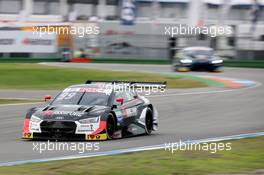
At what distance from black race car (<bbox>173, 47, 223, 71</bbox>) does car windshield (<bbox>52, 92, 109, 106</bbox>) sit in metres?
25.4

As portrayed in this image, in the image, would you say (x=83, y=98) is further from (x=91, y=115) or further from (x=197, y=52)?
(x=197, y=52)

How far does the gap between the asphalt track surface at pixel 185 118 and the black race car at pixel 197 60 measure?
8.54 m

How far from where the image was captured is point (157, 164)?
9.78 metres

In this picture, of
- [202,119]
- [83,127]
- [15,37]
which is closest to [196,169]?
[83,127]

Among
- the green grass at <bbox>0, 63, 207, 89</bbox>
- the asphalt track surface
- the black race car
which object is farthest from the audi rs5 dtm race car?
the black race car

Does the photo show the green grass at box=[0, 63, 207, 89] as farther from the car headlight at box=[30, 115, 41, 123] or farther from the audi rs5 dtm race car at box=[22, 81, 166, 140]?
the car headlight at box=[30, 115, 41, 123]

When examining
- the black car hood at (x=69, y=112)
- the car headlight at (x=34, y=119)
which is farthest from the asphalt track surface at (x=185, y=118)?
the black car hood at (x=69, y=112)

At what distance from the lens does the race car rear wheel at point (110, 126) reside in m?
13.2

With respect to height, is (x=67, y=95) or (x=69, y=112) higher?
(x=67, y=95)

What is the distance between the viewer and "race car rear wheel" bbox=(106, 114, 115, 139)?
13164mm

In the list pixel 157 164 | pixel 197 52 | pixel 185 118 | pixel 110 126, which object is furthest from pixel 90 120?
pixel 197 52

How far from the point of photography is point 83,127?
42.2ft

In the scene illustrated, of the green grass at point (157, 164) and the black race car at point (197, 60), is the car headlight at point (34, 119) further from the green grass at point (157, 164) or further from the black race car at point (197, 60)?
the black race car at point (197, 60)

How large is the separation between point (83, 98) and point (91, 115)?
815mm
